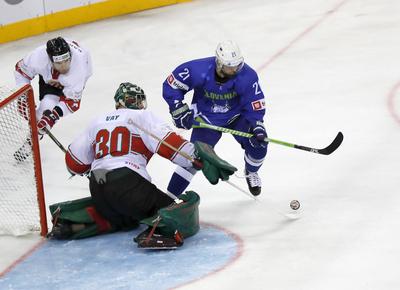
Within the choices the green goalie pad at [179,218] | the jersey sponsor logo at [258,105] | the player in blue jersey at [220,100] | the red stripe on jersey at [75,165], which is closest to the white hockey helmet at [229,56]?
the player in blue jersey at [220,100]

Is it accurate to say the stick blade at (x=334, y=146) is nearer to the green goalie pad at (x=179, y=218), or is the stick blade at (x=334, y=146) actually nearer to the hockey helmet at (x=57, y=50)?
the green goalie pad at (x=179, y=218)

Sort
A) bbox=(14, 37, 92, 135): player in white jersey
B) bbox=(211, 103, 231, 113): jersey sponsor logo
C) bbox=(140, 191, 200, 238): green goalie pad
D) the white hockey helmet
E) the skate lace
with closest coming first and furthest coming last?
bbox=(140, 191, 200, 238): green goalie pad, the white hockey helmet, bbox=(211, 103, 231, 113): jersey sponsor logo, the skate lace, bbox=(14, 37, 92, 135): player in white jersey

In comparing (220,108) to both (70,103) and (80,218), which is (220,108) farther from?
(70,103)

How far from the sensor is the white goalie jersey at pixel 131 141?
15.3 feet

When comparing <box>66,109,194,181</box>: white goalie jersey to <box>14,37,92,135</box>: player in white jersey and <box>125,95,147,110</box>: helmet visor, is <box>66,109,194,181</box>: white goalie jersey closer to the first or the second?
<box>125,95,147,110</box>: helmet visor

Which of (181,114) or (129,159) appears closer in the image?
(129,159)

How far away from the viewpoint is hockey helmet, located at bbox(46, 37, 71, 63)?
5.79m

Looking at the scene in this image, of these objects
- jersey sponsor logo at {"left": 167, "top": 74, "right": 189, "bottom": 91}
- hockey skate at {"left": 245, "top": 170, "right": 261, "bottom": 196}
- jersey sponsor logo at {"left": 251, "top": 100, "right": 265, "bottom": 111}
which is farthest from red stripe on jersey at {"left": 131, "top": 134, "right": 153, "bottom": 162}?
hockey skate at {"left": 245, "top": 170, "right": 261, "bottom": 196}

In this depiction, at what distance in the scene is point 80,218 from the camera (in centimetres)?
476

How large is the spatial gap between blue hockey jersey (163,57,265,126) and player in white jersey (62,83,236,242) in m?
0.40

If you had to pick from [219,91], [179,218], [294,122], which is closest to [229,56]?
[219,91]

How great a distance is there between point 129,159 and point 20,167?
690 mm

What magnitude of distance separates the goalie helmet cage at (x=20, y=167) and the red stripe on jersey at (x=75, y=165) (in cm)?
15

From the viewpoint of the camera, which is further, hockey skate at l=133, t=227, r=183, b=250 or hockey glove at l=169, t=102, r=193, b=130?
hockey glove at l=169, t=102, r=193, b=130
